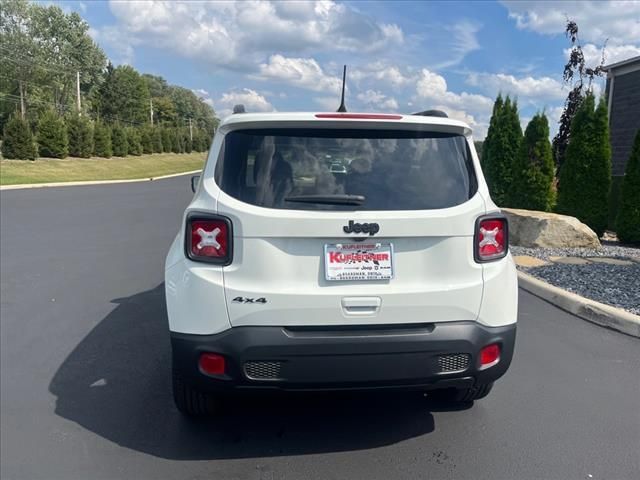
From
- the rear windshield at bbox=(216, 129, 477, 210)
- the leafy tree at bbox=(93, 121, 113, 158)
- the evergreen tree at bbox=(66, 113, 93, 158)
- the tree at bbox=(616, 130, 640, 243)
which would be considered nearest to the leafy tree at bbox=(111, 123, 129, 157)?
the leafy tree at bbox=(93, 121, 113, 158)

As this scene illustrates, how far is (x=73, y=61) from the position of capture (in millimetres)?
69812

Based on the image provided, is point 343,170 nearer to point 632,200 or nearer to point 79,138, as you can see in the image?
point 632,200

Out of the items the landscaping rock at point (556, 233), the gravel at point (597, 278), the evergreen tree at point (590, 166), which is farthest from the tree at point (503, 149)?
the gravel at point (597, 278)

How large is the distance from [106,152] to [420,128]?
46.5m

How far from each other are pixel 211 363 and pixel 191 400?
1.88 feet

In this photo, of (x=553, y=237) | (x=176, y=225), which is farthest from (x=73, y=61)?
(x=553, y=237)

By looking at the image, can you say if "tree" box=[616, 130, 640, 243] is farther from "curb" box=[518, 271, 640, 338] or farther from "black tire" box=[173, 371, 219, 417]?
"black tire" box=[173, 371, 219, 417]

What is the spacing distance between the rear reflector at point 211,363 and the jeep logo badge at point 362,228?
2.96 ft

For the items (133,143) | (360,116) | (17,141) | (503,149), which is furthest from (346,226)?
(133,143)

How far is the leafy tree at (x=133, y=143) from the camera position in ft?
171

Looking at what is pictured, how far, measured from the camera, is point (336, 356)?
8.59ft

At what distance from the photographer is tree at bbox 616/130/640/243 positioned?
9.71m

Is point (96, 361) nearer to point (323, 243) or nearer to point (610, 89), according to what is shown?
point (323, 243)

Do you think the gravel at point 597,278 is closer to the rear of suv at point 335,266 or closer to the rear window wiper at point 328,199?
the rear of suv at point 335,266
